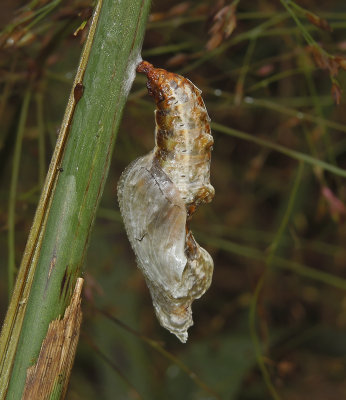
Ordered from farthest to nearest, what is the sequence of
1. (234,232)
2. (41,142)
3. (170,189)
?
(234,232) → (41,142) → (170,189)

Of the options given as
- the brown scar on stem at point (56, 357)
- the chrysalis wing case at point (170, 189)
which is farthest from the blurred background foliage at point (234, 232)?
the brown scar on stem at point (56, 357)

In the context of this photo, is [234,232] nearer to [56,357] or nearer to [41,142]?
[41,142]

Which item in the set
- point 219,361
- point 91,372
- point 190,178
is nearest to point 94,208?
point 190,178

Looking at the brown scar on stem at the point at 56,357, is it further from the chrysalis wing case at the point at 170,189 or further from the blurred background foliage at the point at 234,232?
the blurred background foliage at the point at 234,232

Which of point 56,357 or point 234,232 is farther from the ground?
point 56,357

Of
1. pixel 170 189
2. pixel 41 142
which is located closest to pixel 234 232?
pixel 41 142

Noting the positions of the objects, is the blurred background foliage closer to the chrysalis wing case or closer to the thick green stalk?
the chrysalis wing case
